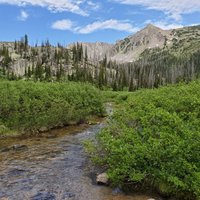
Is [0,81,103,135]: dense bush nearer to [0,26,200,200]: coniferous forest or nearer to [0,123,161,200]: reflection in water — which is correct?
[0,26,200,200]: coniferous forest

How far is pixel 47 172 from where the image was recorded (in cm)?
2342

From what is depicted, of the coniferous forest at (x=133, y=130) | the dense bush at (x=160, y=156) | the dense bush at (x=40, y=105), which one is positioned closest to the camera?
the dense bush at (x=160, y=156)

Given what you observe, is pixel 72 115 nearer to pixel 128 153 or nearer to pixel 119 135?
pixel 119 135

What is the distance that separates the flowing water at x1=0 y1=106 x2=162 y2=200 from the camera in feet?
63.2

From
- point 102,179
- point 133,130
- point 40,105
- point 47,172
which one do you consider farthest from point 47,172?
point 40,105

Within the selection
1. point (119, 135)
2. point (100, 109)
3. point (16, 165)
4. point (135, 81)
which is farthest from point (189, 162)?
point (135, 81)

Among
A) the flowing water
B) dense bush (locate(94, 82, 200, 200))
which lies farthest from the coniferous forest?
the flowing water

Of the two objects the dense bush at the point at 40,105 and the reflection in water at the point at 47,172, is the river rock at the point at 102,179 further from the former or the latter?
the dense bush at the point at 40,105

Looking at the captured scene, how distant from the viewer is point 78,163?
2578 centimetres

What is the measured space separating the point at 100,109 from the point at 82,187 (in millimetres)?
35841

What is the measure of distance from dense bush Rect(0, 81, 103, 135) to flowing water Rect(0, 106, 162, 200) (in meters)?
5.15

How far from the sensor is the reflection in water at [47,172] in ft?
63.5

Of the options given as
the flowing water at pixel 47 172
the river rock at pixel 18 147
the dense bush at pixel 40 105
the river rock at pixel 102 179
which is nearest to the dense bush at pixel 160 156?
the river rock at pixel 102 179

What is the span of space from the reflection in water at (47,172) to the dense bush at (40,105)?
5.17 metres
